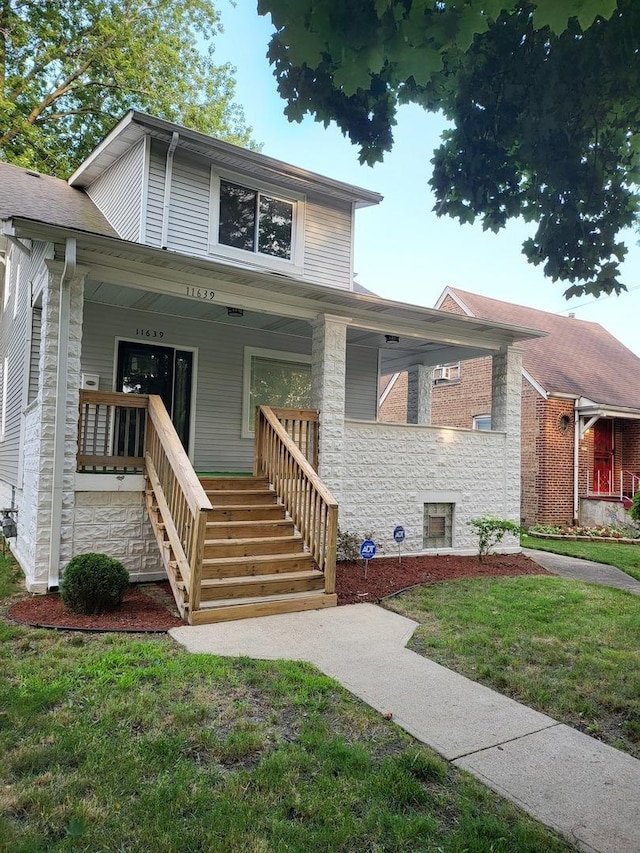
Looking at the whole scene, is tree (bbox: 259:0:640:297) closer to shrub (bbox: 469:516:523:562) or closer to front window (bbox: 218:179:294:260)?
shrub (bbox: 469:516:523:562)

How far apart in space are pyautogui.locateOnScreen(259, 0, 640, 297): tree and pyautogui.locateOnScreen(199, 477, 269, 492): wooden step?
430 cm

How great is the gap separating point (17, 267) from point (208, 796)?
11.0m

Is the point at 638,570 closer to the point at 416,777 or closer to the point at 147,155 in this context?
the point at 416,777

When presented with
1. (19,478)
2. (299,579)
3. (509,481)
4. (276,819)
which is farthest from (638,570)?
(19,478)

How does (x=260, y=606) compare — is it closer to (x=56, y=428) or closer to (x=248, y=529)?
(x=248, y=529)

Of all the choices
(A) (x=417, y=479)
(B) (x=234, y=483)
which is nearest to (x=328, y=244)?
(A) (x=417, y=479)

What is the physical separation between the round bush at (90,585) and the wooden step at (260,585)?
2.75 ft

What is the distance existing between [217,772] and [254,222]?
8.45m

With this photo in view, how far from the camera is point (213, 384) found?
29.9 feet

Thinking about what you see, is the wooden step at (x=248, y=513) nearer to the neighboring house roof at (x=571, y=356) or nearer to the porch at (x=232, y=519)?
the porch at (x=232, y=519)

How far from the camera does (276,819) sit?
2.29m

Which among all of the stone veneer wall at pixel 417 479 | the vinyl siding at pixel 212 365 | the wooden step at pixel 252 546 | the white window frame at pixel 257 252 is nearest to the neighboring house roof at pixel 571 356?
the stone veneer wall at pixel 417 479

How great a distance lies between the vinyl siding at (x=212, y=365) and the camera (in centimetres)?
823

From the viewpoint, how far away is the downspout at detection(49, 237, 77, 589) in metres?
5.87
